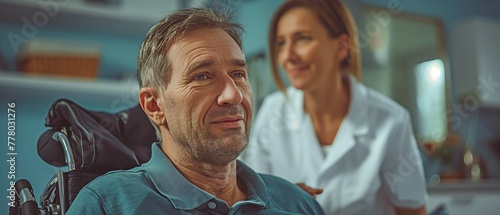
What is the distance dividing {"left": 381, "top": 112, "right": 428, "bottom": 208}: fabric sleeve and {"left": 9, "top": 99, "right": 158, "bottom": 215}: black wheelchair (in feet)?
2.12

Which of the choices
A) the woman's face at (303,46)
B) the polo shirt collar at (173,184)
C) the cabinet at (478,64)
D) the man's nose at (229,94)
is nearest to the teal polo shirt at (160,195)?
the polo shirt collar at (173,184)

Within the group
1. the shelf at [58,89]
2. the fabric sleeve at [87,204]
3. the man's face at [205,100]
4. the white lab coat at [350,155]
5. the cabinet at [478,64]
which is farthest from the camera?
the cabinet at [478,64]

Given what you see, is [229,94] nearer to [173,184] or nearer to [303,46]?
[173,184]

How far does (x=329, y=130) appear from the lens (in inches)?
54.6

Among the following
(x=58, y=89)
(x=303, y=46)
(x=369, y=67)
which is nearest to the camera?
(x=58, y=89)

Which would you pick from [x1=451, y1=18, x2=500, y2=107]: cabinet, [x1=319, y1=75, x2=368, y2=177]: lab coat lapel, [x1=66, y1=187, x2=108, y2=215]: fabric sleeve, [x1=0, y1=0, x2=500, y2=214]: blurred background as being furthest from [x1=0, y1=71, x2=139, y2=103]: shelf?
[x1=451, y1=18, x2=500, y2=107]: cabinet

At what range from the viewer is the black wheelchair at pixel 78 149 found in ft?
3.01

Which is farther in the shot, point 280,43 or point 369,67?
point 369,67

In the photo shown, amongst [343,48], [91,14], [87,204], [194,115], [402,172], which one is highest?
[91,14]

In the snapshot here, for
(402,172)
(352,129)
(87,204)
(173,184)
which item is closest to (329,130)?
(352,129)

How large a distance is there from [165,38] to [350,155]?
0.62m

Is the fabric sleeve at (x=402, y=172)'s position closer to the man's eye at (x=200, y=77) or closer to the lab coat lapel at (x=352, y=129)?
the lab coat lapel at (x=352, y=129)

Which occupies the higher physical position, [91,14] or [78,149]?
[91,14]

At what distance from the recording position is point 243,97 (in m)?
0.98
